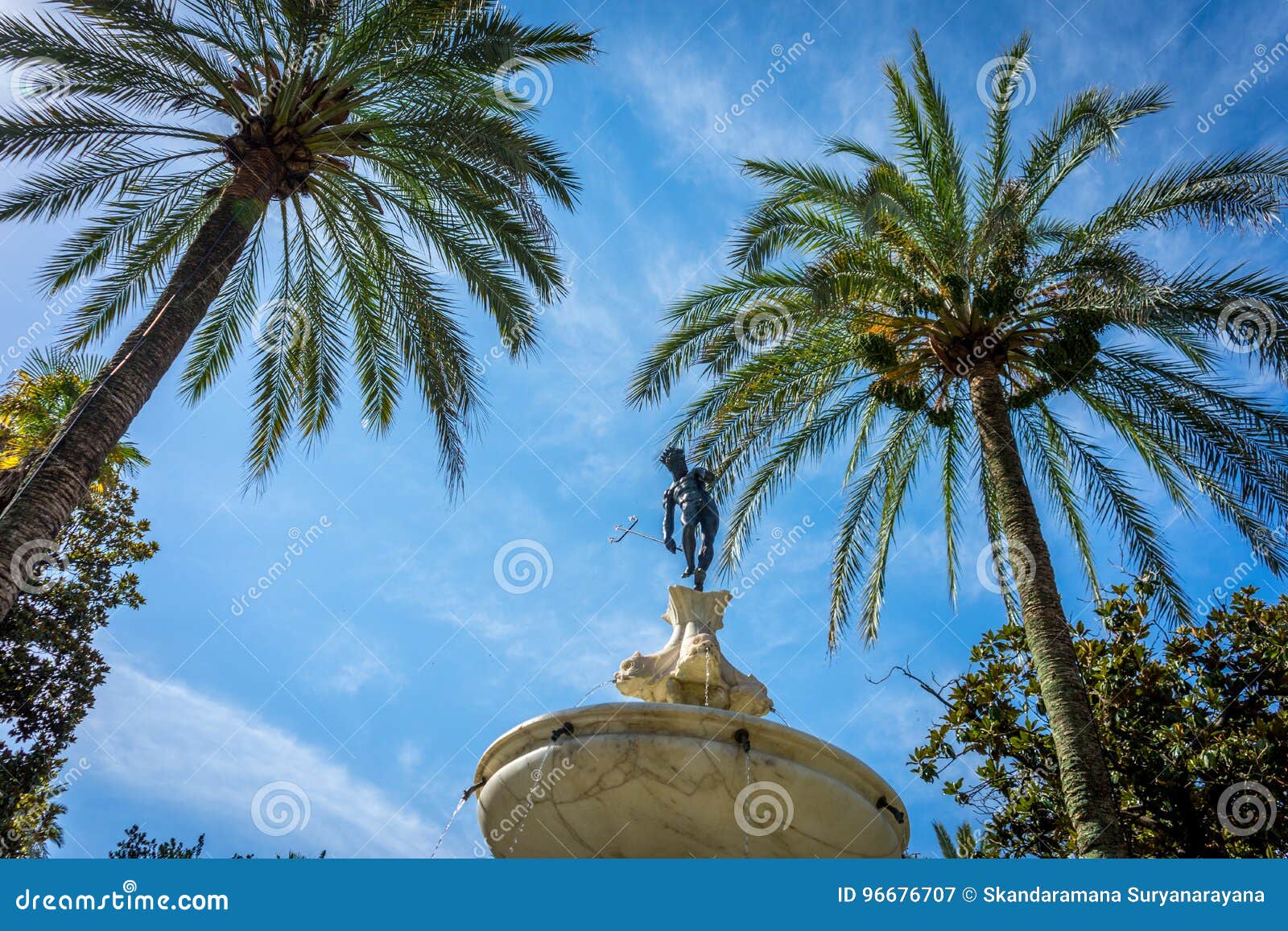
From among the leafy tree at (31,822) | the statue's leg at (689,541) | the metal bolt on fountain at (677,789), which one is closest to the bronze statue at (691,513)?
the statue's leg at (689,541)

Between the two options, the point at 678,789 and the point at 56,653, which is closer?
the point at 678,789

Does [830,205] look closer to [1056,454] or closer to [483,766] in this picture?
[1056,454]

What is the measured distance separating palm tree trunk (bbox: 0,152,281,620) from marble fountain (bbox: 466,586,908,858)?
3.56 m

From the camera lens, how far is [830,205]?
38.0 feet

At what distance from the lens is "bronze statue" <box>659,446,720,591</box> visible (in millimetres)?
7980

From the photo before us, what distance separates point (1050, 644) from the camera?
8.45 m

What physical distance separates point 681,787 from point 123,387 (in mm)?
5277

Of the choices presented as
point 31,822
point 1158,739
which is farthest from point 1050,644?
point 31,822

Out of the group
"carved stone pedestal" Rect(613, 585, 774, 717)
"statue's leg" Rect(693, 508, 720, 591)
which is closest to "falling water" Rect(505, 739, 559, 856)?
"carved stone pedestal" Rect(613, 585, 774, 717)

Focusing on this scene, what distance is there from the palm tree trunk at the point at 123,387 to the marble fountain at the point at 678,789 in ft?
11.7

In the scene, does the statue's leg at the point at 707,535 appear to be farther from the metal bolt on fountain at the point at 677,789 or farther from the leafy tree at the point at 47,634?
the leafy tree at the point at 47,634

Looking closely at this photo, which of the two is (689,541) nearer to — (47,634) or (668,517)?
(668,517)

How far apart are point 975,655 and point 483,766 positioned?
7094 mm

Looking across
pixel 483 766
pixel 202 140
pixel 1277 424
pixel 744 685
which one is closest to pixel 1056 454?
pixel 1277 424
